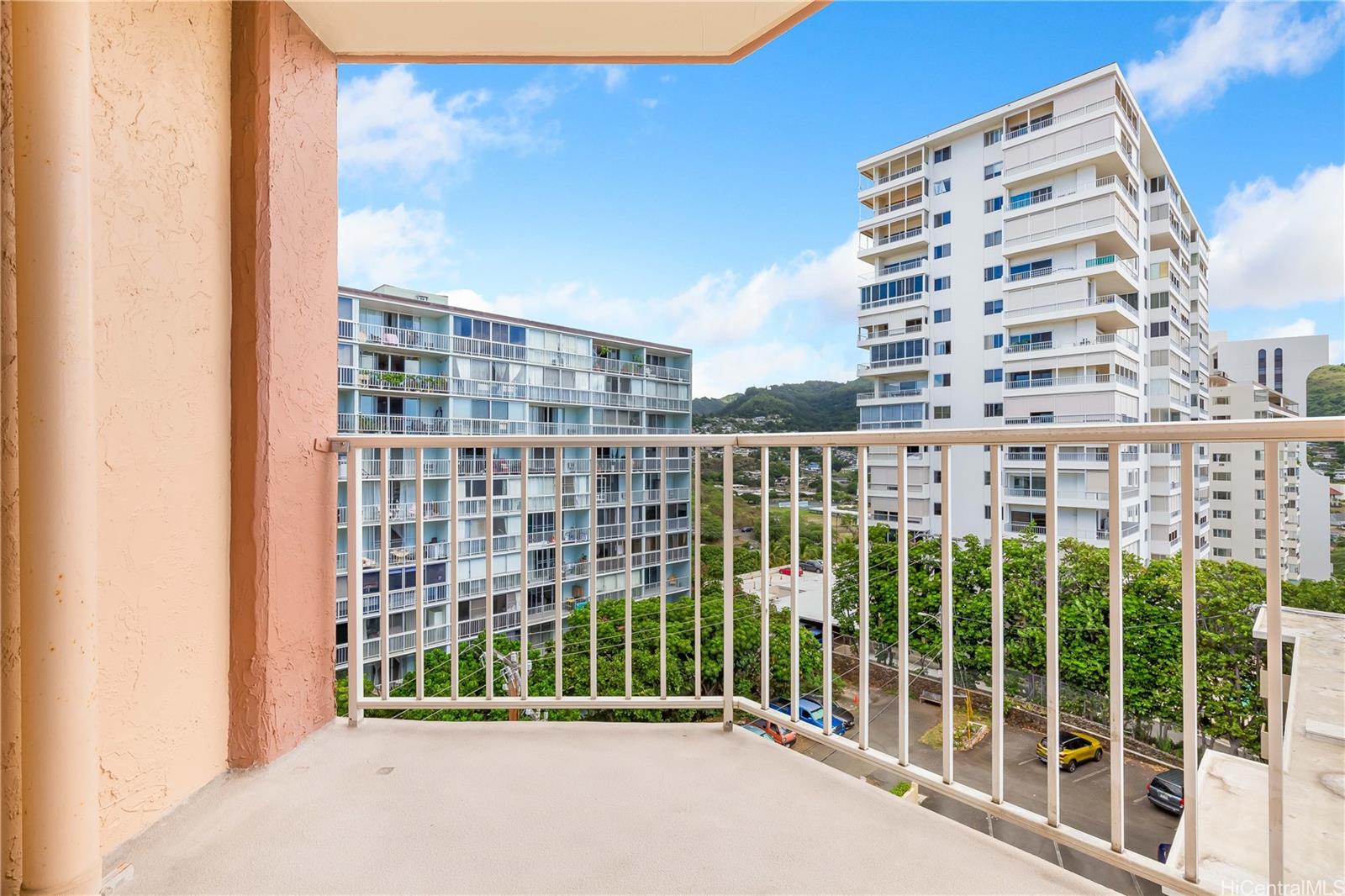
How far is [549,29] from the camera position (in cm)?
177

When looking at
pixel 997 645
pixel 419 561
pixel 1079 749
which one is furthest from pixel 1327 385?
pixel 419 561

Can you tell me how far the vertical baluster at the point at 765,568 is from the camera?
171cm

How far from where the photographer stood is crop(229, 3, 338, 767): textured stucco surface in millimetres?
1485

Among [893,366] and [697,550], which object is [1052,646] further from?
[893,366]

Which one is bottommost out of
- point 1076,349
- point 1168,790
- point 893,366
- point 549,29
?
point 1168,790

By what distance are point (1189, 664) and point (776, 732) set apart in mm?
1079

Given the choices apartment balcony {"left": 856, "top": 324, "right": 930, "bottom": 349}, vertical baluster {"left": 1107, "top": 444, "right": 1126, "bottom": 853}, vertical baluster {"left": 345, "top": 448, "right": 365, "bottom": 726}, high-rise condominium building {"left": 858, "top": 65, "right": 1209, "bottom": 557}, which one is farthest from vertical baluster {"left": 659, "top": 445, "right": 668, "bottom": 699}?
apartment balcony {"left": 856, "top": 324, "right": 930, "bottom": 349}

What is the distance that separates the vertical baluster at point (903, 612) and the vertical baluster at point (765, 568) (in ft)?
1.39

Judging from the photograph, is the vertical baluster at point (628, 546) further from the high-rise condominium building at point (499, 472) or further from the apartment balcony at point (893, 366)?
the apartment balcony at point (893, 366)

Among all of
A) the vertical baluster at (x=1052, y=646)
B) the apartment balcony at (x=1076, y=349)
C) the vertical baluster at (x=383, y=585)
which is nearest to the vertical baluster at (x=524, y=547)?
the vertical baluster at (x=383, y=585)

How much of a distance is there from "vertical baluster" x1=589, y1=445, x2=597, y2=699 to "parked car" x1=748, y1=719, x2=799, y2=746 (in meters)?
0.52

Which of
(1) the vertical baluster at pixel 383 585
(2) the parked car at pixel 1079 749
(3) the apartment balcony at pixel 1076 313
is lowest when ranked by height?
(2) the parked car at pixel 1079 749

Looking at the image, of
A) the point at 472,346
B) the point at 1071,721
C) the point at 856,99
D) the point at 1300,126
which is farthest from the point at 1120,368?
the point at 472,346

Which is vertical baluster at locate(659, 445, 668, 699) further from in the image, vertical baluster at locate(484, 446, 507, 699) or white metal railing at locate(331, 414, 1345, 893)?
vertical baluster at locate(484, 446, 507, 699)
